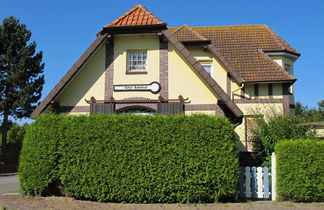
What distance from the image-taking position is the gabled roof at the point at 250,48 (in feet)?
56.4

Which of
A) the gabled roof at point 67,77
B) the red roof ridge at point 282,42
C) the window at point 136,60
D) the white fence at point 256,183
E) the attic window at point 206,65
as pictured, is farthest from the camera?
the red roof ridge at point 282,42

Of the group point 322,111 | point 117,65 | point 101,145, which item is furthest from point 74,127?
point 322,111

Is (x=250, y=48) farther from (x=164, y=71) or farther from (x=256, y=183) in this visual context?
(x=256, y=183)

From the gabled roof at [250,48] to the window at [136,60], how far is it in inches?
196

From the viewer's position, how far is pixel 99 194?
9.48 meters

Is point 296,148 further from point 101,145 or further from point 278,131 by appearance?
point 101,145

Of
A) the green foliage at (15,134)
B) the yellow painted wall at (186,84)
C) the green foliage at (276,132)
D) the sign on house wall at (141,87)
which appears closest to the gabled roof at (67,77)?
the sign on house wall at (141,87)

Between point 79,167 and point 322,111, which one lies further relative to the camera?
point 322,111

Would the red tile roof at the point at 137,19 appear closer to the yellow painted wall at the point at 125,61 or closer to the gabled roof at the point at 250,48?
the yellow painted wall at the point at 125,61

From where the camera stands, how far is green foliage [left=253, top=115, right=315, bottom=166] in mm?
11570

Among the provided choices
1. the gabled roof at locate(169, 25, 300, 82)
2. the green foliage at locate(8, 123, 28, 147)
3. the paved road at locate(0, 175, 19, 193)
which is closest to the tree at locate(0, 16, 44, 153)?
the green foliage at locate(8, 123, 28, 147)

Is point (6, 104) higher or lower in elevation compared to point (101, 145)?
higher

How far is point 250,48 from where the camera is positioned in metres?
19.1

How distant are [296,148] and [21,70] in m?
27.4
